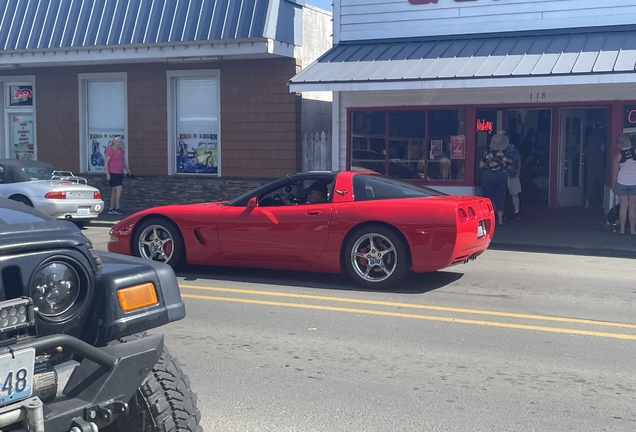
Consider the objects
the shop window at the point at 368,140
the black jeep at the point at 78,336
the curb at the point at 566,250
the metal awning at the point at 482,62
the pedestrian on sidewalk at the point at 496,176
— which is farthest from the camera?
the shop window at the point at 368,140

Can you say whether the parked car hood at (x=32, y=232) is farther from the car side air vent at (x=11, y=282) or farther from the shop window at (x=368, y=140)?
the shop window at (x=368, y=140)

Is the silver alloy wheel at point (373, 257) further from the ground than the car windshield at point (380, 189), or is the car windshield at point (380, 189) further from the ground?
the car windshield at point (380, 189)

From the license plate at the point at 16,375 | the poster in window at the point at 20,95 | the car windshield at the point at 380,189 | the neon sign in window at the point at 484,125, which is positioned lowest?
the license plate at the point at 16,375

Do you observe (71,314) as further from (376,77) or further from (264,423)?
(376,77)

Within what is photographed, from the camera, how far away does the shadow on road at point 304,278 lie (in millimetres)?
8867

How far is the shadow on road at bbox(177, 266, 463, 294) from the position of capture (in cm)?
887

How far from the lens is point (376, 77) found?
47.3 feet

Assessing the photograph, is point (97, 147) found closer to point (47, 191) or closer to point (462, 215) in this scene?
point (47, 191)

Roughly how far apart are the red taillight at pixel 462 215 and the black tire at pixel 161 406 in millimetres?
5120

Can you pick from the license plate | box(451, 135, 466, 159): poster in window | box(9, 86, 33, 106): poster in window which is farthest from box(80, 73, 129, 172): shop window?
the license plate

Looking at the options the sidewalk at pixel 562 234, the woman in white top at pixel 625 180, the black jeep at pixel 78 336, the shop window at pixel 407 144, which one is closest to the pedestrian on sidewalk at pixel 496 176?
the sidewalk at pixel 562 234

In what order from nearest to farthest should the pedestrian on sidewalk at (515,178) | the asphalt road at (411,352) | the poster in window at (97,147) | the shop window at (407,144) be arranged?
the asphalt road at (411,352), the pedestrian on sidewalk at (515,178), the shop window at (407,144), the poster in window at (97,147)

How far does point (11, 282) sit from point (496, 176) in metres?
12.3

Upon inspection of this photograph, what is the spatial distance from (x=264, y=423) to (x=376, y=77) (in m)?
10.6
